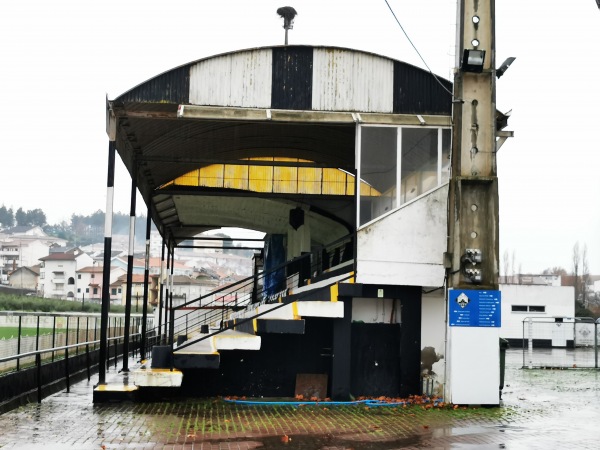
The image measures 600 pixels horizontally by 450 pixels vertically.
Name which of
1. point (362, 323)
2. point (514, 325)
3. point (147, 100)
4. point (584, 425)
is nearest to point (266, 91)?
point (147, 100)

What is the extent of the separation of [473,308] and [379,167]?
352 cm

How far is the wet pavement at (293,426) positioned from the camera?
10.7 metres

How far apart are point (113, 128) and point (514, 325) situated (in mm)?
37448

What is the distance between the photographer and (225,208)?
2788cm

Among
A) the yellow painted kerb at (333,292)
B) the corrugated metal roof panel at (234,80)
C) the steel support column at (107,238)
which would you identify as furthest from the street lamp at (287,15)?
the yellow painted kerb at (333,292)

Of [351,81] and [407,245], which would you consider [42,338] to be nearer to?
[407,245]

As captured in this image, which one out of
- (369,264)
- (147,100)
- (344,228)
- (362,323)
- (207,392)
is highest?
(147,100)

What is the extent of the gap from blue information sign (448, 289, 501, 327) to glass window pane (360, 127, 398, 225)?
8.04ft

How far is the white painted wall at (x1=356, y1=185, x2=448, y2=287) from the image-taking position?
15367mm

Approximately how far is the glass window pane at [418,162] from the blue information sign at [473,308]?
2482mm

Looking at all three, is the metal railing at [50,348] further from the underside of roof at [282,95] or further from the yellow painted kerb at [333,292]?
Answer: the yellow painted kerb at [333,292]

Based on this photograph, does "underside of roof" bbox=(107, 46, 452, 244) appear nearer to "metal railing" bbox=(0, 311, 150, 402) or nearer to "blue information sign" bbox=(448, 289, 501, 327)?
"blue information sign" bbox=(448, 289, 501, 327)

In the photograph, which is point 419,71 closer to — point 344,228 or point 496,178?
point 496,178

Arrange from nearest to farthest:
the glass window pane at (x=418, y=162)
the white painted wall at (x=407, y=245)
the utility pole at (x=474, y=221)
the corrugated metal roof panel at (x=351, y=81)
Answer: the utility pole at (x=474, y=221)
the white painted wall at (x=407, y=245)
the corrugated metal roof panel at (x=351, y=81)
the glass window pane at (x=418, y=162)
